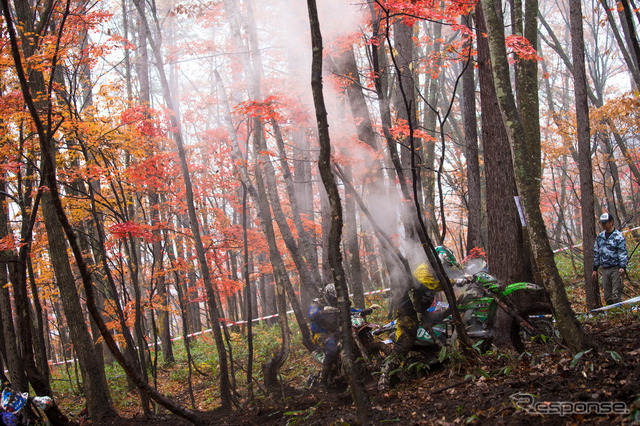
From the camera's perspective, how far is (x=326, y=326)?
286 inches

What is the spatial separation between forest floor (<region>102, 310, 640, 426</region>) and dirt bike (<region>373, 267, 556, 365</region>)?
0.31m

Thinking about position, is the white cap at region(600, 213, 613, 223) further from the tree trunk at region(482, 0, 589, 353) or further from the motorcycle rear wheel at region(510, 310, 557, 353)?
the tree trunk at region(482, 0, 589, 353)

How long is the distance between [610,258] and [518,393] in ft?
19.2

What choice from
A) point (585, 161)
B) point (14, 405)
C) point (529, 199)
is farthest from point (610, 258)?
point (14, 405)

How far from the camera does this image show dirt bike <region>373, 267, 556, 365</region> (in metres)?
5.45

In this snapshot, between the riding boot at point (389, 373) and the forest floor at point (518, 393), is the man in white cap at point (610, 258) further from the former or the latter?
the riding boot at point (389, 373)

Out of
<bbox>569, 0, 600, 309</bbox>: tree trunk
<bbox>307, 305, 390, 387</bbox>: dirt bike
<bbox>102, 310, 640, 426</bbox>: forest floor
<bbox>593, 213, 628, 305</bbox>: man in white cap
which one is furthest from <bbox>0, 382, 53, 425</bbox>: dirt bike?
<bbox>593, 213, 628, 305</bbox>: man in white cap

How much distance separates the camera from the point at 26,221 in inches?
328

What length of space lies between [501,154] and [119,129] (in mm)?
9095

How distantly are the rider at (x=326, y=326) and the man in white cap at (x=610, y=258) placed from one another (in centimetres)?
526

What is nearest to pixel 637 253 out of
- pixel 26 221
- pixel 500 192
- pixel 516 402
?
pixel 500 192

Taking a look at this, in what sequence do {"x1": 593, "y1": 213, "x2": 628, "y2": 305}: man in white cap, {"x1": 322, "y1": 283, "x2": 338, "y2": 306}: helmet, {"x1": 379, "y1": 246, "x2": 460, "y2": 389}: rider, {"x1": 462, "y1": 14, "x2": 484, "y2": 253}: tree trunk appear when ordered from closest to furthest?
1. {"x1": 379, "y1": 246, "x2": 460, "y2": 389}: rider
2. {"x1": 322, "y1": 283, "x2": 338, "y2": 306}: helmet
3. {"x1": 593, "y1": 213, "x2": 628, "y2": 305}: man in white cap
4. {"x1": 462, "y1": 14, "x2": 484, "y2": 253}: tree trunk

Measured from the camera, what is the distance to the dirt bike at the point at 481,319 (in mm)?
5445

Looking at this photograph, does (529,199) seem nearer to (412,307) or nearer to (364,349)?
(412,307)
